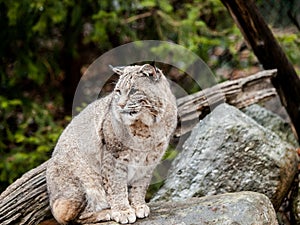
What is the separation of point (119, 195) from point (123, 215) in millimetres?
117

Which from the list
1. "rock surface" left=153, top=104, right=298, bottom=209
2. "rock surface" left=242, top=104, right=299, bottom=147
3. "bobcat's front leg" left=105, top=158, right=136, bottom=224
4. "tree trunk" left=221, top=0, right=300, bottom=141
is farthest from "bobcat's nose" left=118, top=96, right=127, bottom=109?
"rock surface" left=242, top=104, right=299, bottom=147

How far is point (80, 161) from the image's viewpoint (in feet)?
10.2

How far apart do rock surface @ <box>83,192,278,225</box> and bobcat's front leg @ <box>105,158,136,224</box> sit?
6 centimetres

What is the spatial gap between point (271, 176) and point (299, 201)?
47 centimetres

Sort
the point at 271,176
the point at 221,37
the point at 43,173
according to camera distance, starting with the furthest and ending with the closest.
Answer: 1. the point at 221,37
2. the point at 271,176
3. the point at 43,173

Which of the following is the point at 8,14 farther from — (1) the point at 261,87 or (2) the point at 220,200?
(2) the point at 220,200

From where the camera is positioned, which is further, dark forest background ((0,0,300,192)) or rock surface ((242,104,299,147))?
dark forest background ((0,0,300,192))

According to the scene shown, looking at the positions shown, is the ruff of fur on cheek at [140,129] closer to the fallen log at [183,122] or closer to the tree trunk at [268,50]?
the fallen log at [183,122]

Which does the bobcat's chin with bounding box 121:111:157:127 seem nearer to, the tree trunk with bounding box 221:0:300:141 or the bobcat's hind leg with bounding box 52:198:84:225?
the bobcat's hind leg with bounding box 52:198:84:225

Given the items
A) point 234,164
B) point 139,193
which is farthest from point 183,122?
point 139,193

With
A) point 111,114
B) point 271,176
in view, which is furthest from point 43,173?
point 271,176

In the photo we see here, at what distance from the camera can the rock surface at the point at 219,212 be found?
9.87 ft

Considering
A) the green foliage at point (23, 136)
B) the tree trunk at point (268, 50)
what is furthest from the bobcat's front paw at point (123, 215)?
the green foliage at point (23, 136)

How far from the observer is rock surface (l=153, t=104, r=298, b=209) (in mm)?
4098
